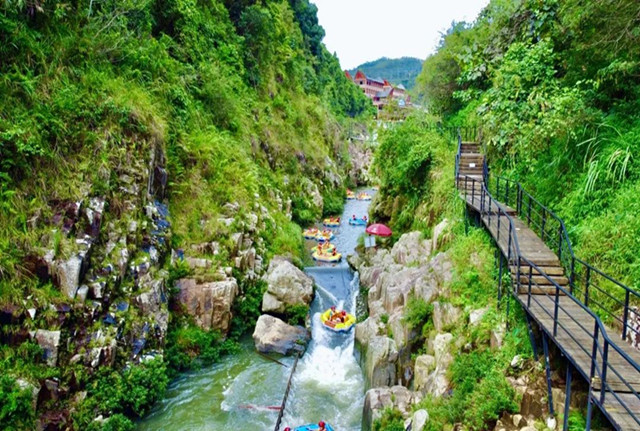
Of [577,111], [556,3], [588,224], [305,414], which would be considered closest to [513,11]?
[556,3]

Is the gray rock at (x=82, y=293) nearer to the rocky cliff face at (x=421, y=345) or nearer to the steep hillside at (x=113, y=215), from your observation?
the steep hillside at (x=113, y=215)

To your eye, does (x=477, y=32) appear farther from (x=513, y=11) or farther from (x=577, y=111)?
(x=577, y=111)

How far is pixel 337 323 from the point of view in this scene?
14961mm

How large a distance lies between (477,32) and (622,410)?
18022mm

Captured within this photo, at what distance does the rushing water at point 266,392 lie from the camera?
1052 centimetres

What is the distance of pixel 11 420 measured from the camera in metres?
7.84

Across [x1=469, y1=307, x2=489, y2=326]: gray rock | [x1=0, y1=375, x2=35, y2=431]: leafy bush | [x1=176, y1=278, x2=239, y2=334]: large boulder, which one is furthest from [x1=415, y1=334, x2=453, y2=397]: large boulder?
[x1=0, y1=375, x2=35, y2=431]: leafy bush

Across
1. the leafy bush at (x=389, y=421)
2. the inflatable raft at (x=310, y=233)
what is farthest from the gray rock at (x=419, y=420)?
the inflatable raft at (x=310, y=233)

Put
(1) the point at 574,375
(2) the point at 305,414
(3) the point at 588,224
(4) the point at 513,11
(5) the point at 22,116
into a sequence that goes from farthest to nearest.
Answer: (4) the point at 513,11 < (2) the point at 305,414 < (5) the point at 22,116 < (3) the point at 588,224 < (1) the point at 574,375

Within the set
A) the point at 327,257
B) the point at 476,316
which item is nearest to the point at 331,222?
the point at 327,257

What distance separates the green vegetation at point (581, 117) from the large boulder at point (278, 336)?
9.15m

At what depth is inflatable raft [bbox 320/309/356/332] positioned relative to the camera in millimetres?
14812

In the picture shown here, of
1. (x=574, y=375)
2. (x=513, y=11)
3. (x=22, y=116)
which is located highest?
(x=513, y=11)

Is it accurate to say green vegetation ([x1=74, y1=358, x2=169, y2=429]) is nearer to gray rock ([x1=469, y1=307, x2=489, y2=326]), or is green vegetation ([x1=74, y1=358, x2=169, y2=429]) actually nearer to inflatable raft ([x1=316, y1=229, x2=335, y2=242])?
gray rock ([x1=469, y1=307, x2=489, y2=326])
